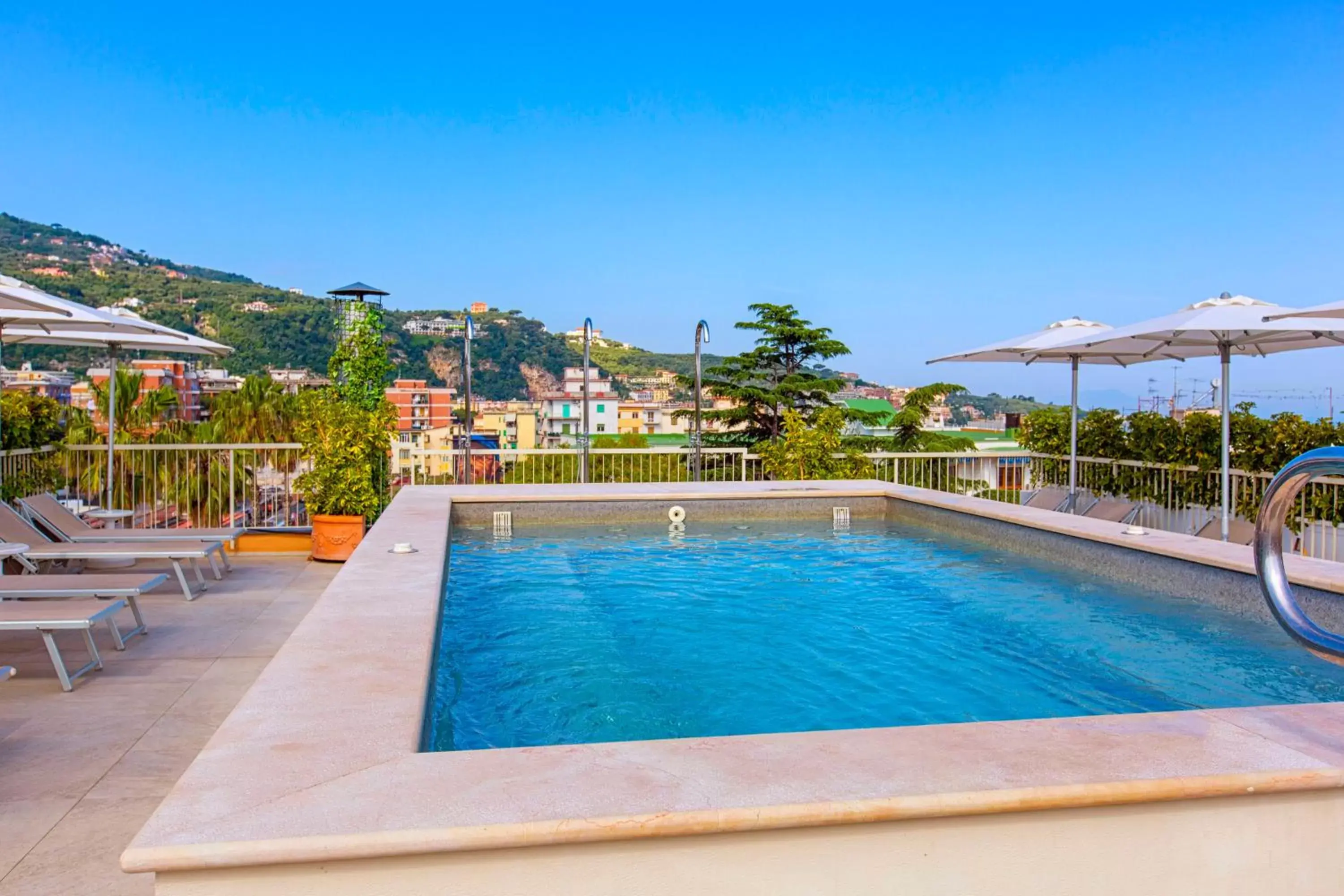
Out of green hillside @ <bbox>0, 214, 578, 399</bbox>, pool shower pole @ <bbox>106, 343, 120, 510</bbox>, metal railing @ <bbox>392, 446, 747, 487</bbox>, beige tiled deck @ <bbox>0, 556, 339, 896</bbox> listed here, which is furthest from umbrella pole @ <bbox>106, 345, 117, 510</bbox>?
green hillside @ <bbox>0, 214, 578, 399</bbox>

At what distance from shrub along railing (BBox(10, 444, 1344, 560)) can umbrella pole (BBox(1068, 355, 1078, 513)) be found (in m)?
0.28

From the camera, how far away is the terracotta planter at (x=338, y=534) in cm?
787

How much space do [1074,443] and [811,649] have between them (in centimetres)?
580

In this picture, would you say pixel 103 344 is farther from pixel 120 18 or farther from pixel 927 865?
→ pixel 120 18

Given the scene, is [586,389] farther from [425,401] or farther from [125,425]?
[425,401]

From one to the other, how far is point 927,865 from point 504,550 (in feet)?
19.7

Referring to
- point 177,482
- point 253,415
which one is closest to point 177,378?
point 253,415

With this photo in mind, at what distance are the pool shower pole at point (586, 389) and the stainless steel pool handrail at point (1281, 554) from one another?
865 cm

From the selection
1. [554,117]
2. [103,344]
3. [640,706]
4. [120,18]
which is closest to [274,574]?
[103,344]

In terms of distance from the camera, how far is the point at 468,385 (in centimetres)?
1104

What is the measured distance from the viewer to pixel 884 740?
7.92 ft

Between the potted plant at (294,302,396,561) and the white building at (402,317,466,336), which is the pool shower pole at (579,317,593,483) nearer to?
the potted plant at (294,302,396,561)

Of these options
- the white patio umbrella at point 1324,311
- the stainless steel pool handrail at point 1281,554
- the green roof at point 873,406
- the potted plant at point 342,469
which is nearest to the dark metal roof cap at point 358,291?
the potted plant at point 342,469

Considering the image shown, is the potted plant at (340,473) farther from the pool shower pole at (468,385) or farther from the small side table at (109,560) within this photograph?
the pool shower pole at (468,385)
